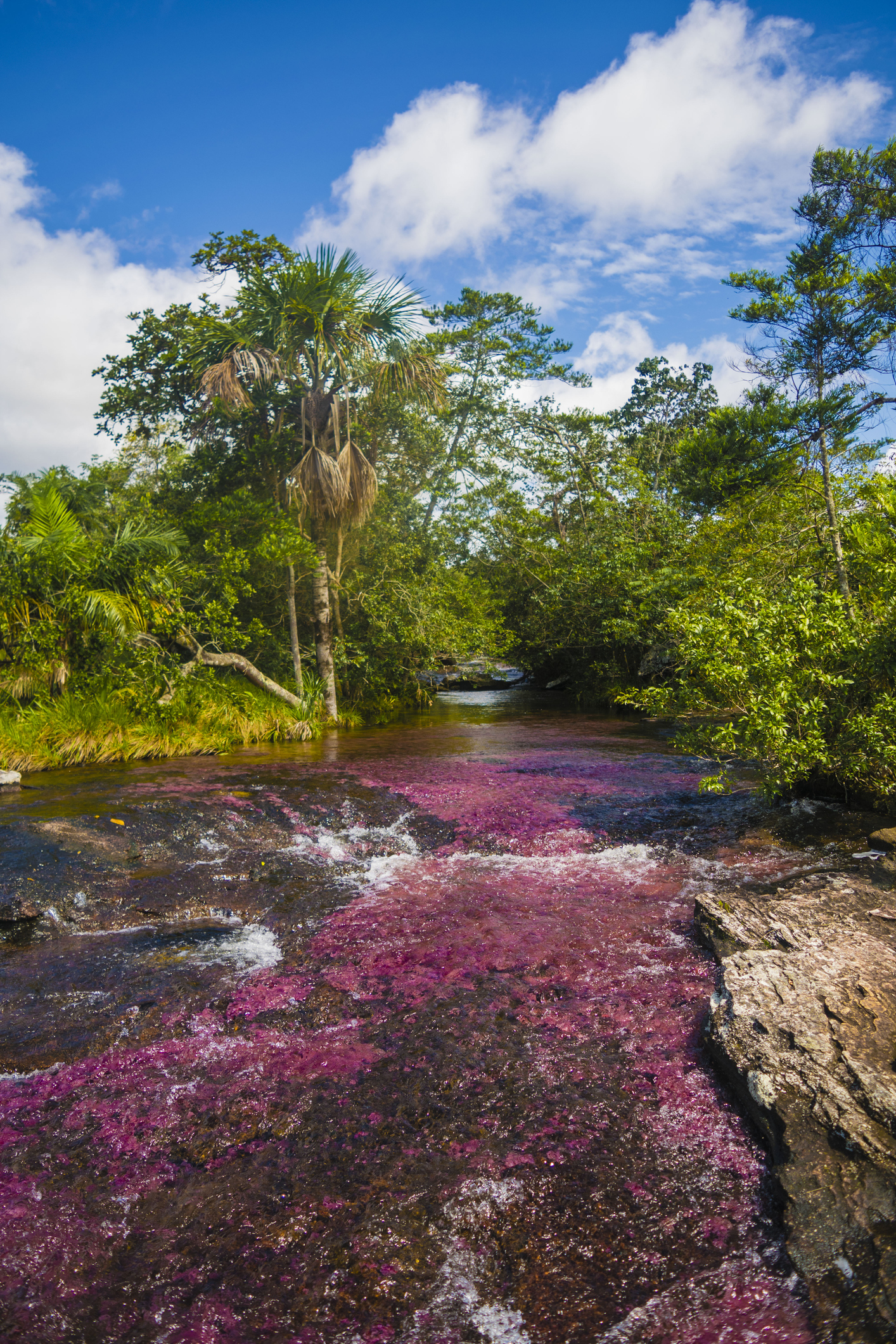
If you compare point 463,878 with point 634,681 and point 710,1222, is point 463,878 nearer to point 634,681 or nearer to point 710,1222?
point 710,1222

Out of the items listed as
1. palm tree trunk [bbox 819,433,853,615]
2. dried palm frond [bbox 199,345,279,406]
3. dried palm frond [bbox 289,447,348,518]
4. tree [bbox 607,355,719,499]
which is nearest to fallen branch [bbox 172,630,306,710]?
dried palm frond [bbox 289,447,348,518]

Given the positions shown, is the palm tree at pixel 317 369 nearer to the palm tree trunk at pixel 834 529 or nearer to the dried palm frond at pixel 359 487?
the dried palm frond at pixel 359 487

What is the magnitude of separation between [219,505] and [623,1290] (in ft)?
48.1

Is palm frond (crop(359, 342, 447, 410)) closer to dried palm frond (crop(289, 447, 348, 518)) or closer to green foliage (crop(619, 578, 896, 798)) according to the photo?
dried palm frond (crop(289, 447, 348, 518))

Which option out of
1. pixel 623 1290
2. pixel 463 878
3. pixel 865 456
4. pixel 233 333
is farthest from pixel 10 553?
pixel 865 456

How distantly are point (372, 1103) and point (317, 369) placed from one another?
13955mm

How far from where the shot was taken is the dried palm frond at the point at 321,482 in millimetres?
13688

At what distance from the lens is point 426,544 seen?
18.8 m

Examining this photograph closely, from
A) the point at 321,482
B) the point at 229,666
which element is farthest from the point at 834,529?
the point at 229,666

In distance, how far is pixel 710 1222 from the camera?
2.66m

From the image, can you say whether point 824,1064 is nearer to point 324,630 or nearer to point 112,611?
point 112,611

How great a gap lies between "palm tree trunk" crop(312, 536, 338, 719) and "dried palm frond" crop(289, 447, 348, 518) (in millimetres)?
1245

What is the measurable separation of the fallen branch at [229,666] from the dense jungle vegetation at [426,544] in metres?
0.06

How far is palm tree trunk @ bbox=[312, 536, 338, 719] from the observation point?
49.6ft
